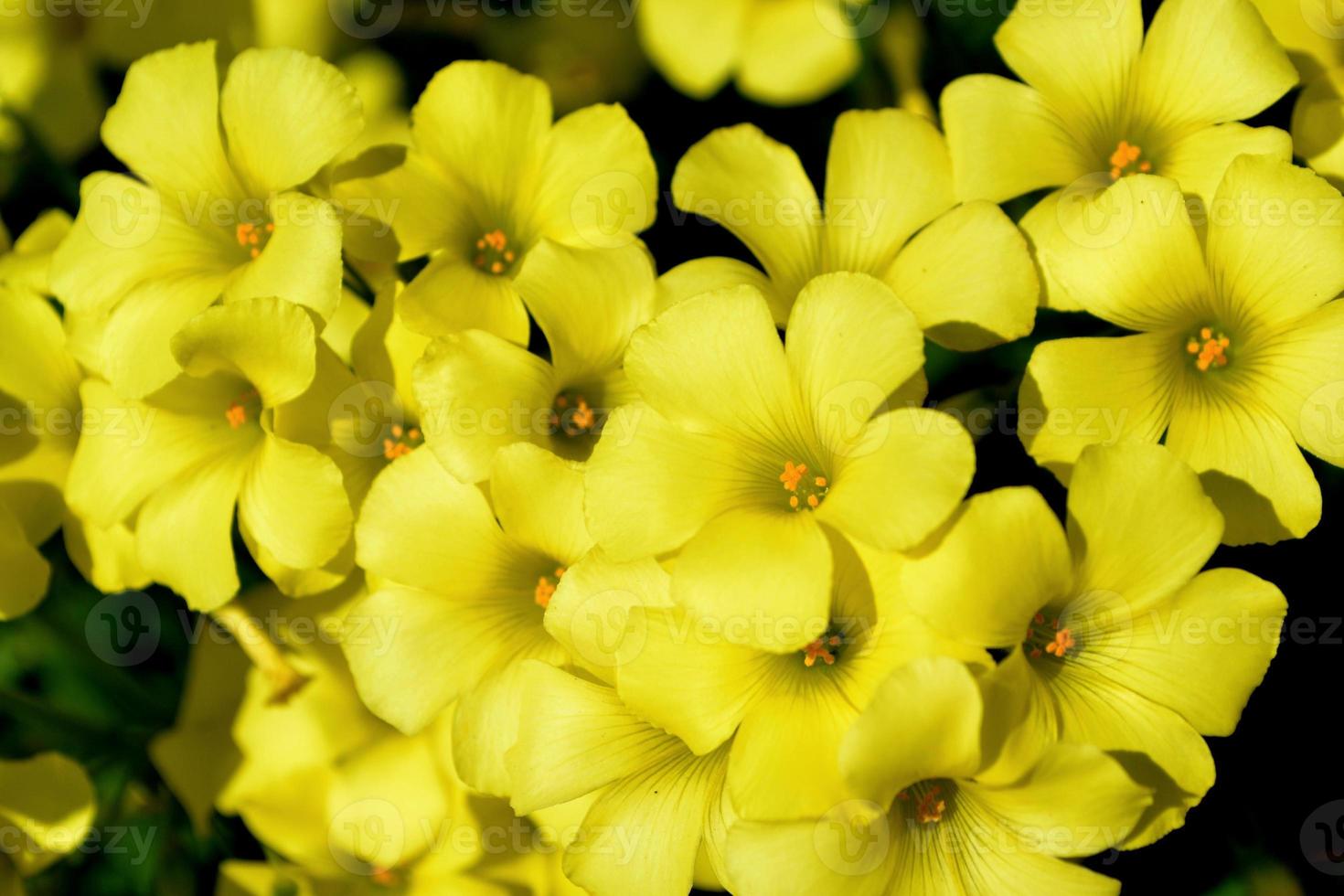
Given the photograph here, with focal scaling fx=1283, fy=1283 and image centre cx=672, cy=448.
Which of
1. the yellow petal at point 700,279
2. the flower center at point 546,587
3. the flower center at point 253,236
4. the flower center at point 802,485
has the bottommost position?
Answer: the flower center at point 546,587

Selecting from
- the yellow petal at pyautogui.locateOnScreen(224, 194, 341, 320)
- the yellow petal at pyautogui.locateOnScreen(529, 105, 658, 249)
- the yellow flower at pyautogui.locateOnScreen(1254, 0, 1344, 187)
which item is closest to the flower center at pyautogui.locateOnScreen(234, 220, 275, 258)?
the yellow petal at pyautogui.locateOnScreen(224, 194, 341, 320)

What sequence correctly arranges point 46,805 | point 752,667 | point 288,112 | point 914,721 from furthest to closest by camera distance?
point 46,805, point 288,112, point 752,667, point 914,721

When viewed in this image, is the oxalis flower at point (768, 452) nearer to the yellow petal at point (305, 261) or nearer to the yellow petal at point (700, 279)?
the yellow petal at point (700, 279)

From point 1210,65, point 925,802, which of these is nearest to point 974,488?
point 925,802

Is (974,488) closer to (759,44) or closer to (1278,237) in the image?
(1278,237)

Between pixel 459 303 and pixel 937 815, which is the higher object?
pixel 459 303

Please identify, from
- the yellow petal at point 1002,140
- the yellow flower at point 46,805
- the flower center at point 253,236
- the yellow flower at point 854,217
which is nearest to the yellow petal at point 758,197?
the yellow flower at point 854,217

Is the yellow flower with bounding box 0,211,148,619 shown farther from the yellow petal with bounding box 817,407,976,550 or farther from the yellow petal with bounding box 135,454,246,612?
the yellow petal with bounding box 817,407,976,550

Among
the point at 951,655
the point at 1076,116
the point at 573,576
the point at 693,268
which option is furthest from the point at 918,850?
the point at 1076,116
